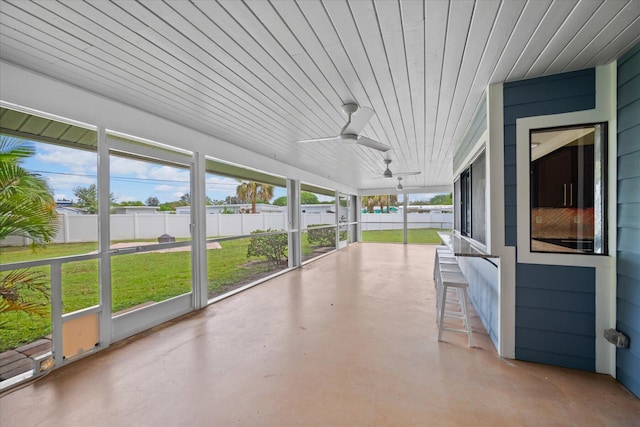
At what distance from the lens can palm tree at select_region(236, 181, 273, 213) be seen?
752 cm

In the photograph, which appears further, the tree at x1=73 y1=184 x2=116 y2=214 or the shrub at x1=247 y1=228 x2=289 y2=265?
the shrub at x1=247 y1=228 x2=289 y2=265

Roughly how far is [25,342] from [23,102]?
2.13 meters

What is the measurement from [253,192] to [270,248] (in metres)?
1.75

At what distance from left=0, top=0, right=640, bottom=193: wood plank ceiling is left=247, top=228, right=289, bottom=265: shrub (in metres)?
4.95

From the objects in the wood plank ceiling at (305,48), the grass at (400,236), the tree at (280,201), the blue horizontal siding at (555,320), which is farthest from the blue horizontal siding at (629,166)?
the grass at (400,236)

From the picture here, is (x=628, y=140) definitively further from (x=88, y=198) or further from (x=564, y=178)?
(x=88, y=198)

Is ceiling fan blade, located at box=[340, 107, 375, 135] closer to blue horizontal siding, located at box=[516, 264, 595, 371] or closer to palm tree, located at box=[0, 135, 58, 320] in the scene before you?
blue horizontal siding, located at box=[516, 264, 595, 371]

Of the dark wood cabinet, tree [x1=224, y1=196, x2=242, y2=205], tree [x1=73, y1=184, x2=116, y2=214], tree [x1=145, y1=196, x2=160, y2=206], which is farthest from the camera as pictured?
tree [x1=224, y1=196, x2=242, y2=205]

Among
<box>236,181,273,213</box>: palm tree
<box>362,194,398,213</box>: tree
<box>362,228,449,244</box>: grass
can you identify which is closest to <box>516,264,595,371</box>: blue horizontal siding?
<box>236,181,273,213</box>: palm tree

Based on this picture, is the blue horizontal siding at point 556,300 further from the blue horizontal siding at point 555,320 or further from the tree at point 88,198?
the tree at point 88,198

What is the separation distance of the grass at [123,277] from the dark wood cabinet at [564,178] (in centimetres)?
416

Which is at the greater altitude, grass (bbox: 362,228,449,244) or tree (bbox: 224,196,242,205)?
tree (bbox: 224,196,242,205)

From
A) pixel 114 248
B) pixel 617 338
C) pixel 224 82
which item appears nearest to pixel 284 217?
pixel 114 248

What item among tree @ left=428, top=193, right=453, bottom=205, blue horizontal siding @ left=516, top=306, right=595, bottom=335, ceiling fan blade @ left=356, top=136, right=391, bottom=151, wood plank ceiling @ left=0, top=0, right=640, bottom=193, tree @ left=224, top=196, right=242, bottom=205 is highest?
wood plank ceiling @ left=0, top=0, right=640, bottom=193
